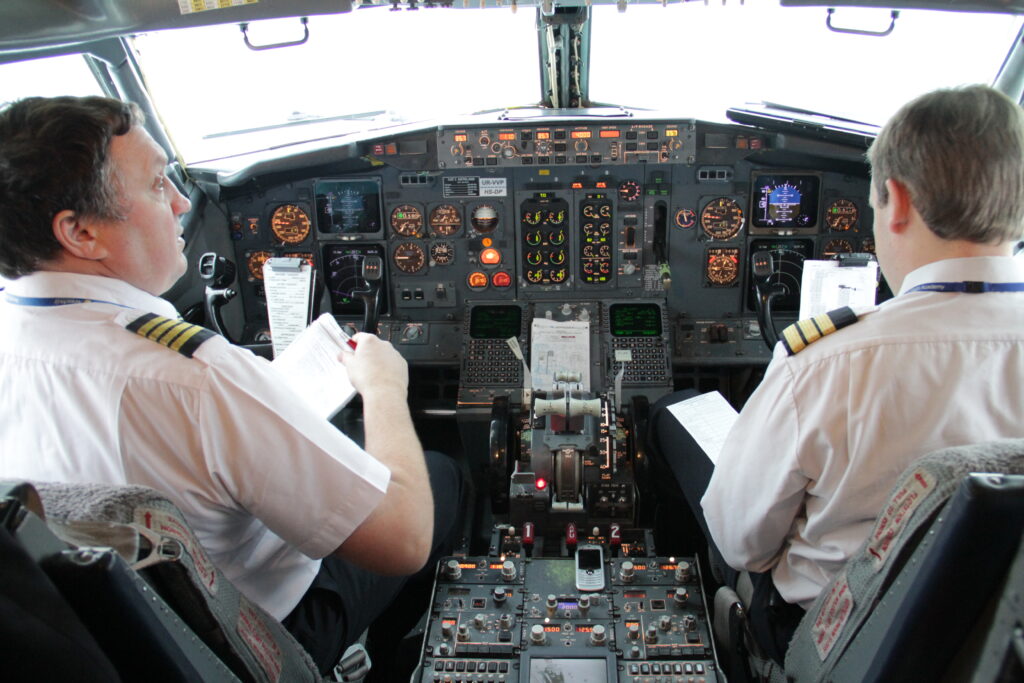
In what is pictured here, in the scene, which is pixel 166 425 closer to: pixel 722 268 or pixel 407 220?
pixel 407 220

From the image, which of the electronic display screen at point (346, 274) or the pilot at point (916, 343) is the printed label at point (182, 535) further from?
the electronic display screen at point (346, 274)

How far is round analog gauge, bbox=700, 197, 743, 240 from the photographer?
3299mm

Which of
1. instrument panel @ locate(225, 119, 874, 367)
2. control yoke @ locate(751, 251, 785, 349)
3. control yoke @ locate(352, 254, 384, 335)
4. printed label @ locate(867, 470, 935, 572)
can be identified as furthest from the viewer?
instrument panel @ locate(225, 119, 874, 367)

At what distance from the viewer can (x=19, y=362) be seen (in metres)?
1.20

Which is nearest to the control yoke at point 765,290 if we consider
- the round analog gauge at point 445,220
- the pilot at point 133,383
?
the round analog gauge at point 445,220

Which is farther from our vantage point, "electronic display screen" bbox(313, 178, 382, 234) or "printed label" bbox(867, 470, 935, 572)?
"electronic display screen" bbox(313, 178, 382, 234)

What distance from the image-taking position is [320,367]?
1.82 metres

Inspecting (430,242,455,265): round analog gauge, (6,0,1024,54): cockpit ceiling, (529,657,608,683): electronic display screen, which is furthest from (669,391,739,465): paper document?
(430,242,455,265): round analog gauge

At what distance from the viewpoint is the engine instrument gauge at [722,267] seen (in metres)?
3.37

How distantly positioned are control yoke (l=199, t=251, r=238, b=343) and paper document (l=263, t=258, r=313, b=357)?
8.0 inches

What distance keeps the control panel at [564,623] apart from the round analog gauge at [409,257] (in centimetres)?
177

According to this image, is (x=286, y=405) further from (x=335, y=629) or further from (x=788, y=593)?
(x=788, y=593)

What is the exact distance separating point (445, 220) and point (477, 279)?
12.6 inches

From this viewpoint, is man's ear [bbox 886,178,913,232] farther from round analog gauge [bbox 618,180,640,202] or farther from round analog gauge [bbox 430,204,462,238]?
round analog gauge [bbox 430,204,462,238]
